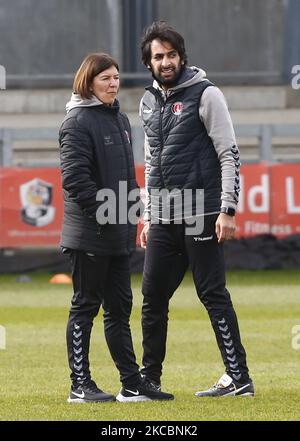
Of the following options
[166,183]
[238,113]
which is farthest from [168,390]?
[238,113]

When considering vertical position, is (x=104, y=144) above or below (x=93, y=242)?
above

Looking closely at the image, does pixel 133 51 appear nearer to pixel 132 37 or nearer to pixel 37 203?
pixel 132 37

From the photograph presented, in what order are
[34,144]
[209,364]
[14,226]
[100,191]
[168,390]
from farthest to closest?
1. [34,144]
2. [14,226]
3. [209,364]
4. [168,390]
5. [100,191]

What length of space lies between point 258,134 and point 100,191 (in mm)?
14398

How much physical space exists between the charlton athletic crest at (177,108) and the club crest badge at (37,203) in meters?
11.6

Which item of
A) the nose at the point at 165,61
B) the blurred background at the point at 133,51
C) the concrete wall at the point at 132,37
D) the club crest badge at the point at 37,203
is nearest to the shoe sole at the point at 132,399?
the nose at the point at 165,61

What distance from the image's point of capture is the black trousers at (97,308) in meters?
7.55

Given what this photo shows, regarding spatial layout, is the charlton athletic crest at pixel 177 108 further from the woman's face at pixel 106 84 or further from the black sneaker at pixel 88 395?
the black sneaker at pixel 88 395

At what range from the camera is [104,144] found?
7488mm

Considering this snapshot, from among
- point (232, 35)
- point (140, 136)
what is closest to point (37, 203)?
point (140, 136)

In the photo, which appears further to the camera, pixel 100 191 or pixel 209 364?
pixel 209 364

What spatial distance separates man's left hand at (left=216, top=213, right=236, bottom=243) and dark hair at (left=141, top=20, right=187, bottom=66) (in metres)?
0.93

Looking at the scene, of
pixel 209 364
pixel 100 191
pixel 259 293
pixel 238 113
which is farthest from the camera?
pixel 238 113

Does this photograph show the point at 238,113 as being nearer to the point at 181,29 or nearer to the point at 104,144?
the point at 181,29
